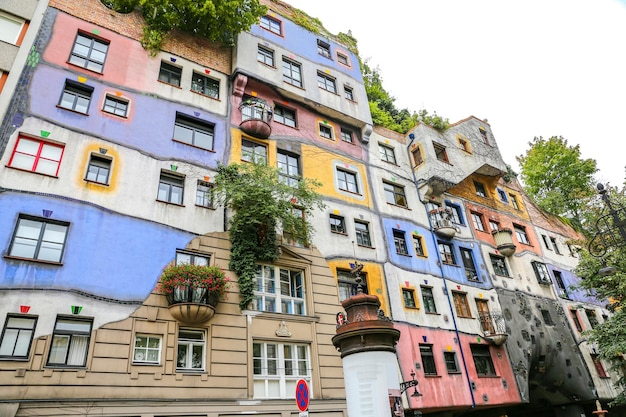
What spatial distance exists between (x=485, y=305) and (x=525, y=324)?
9.84ft

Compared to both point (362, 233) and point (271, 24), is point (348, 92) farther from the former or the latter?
point (362, 233)

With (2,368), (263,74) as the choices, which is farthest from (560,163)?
(2,368)

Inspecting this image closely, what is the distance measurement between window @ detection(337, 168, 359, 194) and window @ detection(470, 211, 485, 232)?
937 centimetres

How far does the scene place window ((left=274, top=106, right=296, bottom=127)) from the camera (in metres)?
20.1

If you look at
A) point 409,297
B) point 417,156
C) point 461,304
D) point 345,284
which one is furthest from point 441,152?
point 345,284

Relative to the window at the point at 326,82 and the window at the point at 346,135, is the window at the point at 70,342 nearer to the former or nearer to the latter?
the window at the point at 346,135

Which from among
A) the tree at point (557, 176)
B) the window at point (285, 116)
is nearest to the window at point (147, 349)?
the window at point (285, 116)

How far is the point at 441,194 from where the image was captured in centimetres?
2466

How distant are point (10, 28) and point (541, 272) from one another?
101 ft

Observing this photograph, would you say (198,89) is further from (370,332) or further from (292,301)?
(370,332)

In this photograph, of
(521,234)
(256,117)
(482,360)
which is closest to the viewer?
(256,117)

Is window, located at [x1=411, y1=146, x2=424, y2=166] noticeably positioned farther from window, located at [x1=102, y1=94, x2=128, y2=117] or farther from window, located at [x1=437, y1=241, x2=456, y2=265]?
window, located at [x1=102, y1=94, x2=128, y2=117]

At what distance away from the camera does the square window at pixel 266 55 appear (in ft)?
67.9

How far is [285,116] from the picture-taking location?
20.6m
